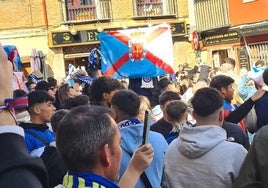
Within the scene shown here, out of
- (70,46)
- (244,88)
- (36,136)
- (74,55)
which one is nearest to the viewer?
(36,136)

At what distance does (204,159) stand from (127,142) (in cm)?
54

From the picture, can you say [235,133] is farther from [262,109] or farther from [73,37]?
[73,37]

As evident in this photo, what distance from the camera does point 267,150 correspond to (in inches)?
107

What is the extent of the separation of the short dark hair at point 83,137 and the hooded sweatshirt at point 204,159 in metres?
1.36

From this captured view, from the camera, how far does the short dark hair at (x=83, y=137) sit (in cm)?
193

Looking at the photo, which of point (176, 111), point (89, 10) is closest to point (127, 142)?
point (176, 111)

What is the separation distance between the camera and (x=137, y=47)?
876 cm

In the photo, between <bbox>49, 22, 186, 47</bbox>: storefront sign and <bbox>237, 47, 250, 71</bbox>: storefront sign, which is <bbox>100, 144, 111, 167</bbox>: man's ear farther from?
<bbox>49, 22, 186, 47</bbox>: storefront sign

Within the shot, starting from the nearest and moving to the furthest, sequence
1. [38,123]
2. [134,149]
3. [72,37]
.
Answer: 1. [134,149]
2. [38,123]
3. [72,37]

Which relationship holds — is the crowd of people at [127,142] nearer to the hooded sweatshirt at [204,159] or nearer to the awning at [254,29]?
the hooded sweatshirt at [204,159]

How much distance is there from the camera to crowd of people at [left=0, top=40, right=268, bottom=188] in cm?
140

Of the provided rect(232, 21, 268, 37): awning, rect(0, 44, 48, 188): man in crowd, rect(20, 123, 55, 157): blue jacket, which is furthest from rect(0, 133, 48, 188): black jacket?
rect(232, 21, 268, 37): awning

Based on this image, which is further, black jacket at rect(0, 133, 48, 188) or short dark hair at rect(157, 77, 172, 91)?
short dark hair at rect(157, 77, 172, 91)

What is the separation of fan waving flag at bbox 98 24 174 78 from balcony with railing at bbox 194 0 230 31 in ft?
41.5
